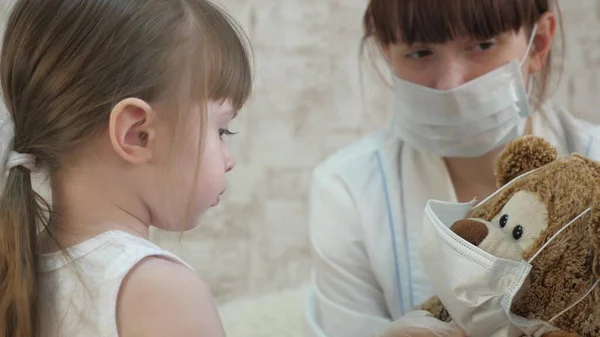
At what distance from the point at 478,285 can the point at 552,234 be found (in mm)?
86

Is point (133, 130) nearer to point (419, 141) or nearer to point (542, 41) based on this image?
point (419, 141)

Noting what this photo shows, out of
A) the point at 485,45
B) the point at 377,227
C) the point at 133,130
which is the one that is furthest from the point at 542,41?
the point at 133,130

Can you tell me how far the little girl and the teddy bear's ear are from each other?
319 mm

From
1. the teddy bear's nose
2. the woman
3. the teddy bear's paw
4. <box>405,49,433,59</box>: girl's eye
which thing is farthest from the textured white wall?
the teddy bear's nose

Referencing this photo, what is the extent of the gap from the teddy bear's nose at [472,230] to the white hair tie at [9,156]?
424mm

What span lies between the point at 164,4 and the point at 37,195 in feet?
Result: 0.73

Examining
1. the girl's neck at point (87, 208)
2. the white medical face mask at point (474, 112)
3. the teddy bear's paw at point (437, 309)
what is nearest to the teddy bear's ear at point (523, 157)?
the teddy bear's paw at point (437, 309)

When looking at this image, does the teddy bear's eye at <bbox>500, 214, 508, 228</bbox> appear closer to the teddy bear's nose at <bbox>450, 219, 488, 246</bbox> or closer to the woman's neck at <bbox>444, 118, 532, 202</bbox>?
the teddy bear's nose at <bbox>450, 219, 488, 246</bbox>

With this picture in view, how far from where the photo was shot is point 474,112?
1.11 m

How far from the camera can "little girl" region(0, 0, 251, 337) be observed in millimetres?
692

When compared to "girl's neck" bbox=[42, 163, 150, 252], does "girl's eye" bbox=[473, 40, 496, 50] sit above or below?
above

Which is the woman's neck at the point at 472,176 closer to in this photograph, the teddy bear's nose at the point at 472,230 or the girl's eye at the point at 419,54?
the girl's eye at the point at 419,54

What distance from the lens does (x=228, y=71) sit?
770mm

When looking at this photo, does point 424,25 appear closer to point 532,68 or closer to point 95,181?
point 532,68
